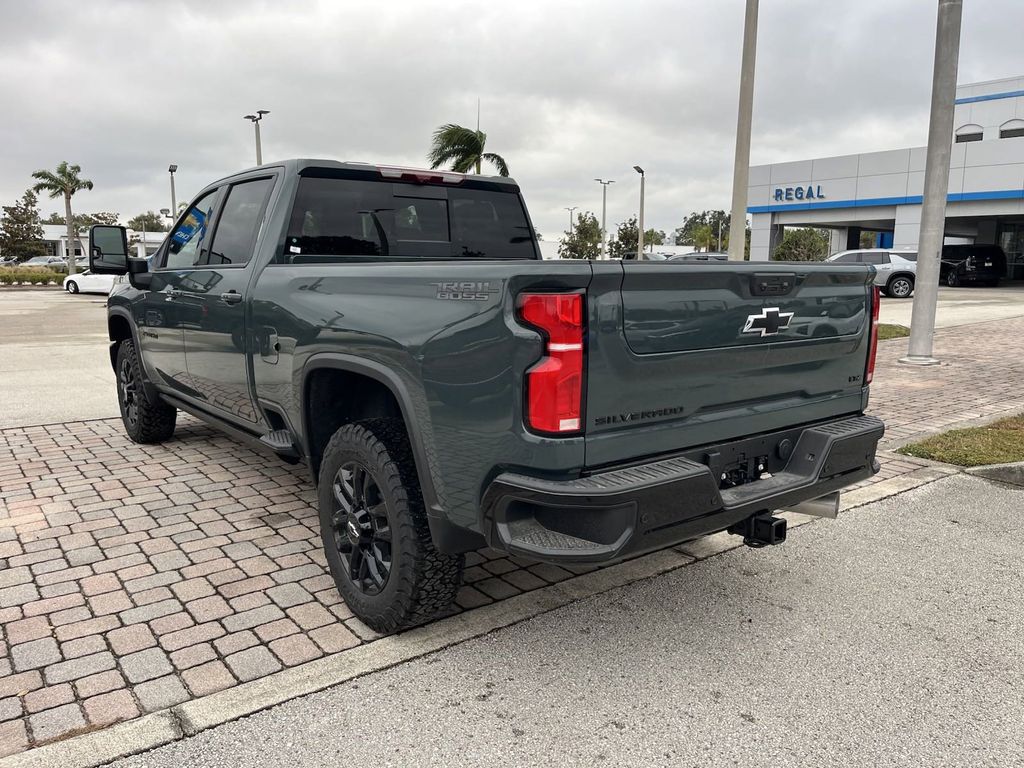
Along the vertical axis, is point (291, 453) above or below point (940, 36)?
below

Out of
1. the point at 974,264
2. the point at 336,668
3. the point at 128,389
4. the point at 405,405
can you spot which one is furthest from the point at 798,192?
the point at 336,668

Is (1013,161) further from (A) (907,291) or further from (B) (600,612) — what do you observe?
(B) (600,612)

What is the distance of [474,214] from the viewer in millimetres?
4641

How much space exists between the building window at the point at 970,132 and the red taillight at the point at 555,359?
44.3m

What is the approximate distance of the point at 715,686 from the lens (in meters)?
2.86

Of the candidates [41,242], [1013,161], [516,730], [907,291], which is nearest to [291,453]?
[516,730]

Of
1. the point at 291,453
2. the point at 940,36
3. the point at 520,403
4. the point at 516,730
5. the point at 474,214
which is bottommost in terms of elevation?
the point at 516,730

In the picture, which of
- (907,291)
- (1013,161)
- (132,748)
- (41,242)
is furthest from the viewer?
(41,242)

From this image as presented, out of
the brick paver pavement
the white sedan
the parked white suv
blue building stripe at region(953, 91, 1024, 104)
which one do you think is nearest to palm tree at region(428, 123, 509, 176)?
the parked white suv

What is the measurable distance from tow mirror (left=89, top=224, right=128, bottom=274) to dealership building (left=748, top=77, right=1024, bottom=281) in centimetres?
3530

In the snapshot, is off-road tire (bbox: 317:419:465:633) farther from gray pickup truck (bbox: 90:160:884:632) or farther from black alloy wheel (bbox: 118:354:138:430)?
black alloy wheel (bbox: 118:354:138:430)

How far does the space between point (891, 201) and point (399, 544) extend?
126 ft

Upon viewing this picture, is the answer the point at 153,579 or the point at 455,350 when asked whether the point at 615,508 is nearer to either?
the point at 455,350

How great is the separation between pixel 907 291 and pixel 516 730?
25465mm
